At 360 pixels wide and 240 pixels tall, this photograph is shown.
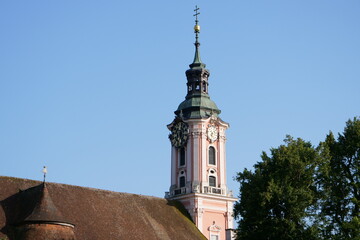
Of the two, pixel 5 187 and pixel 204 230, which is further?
pixel 204 230

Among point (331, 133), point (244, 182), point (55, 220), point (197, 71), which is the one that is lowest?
point (55, 220)

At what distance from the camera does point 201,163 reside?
197ft

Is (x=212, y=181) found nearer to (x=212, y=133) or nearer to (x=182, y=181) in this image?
(x=182, y=181)

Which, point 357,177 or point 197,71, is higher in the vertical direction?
point 197,71

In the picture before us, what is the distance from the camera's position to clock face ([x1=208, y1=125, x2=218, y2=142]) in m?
61.6

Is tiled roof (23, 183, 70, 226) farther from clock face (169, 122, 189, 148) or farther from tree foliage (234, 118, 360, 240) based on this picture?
clock face (169, 122, 189, 148)

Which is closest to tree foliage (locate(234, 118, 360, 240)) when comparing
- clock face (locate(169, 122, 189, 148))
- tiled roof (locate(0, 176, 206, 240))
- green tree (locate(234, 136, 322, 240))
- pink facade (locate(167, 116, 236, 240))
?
green tree (locate(234, 136, 322, 240))

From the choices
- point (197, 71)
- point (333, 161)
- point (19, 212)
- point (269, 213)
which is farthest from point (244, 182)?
point (197, 71)

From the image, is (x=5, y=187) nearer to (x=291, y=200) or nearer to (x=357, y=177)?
(x=291, y=200)

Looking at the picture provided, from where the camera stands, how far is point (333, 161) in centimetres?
4228

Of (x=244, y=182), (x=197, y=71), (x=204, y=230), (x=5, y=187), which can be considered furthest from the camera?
(x=197, y=71)

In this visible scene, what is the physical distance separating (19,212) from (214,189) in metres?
21.4

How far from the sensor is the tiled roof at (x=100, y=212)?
148 ft

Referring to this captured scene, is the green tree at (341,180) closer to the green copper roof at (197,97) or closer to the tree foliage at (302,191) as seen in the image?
the tree foliage at (302,191)
